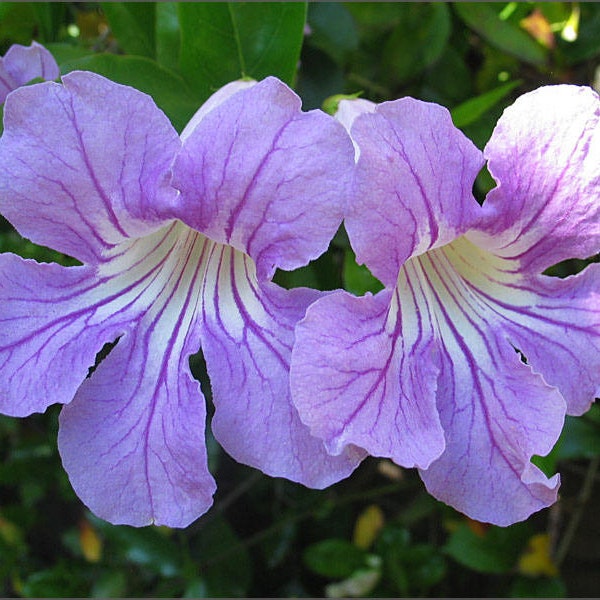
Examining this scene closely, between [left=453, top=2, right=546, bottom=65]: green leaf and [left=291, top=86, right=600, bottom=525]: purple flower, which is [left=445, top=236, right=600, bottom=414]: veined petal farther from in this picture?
[left=453, top=2, right=546, bottom=65]: green leaf

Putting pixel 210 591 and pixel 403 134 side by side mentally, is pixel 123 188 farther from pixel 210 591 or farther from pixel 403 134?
pixel 210 591

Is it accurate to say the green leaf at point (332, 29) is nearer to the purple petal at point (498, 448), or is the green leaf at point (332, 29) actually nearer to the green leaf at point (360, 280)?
the green leaf at point (360, 280)

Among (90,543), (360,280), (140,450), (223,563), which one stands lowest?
(90,543)

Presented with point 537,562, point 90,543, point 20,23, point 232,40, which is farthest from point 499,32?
point 90,543

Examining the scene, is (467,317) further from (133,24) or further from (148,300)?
(133,24)

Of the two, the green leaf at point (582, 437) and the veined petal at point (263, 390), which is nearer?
the veined petal at point (263, 390)

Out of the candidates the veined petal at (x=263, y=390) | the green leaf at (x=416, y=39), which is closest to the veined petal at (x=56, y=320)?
the veined petal at (x=263, y=390)

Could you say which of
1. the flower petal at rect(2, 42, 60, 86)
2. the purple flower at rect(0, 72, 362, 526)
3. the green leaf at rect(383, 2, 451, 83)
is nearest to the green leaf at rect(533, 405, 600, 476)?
the green leaf at rect(383, 2, 451, 83)
